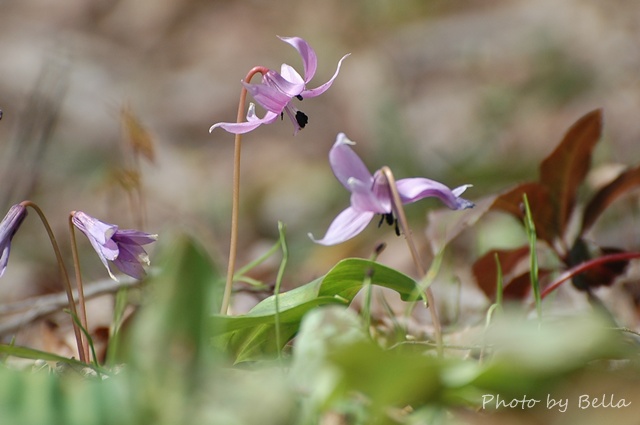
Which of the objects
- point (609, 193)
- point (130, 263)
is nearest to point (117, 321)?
point (130, 263)

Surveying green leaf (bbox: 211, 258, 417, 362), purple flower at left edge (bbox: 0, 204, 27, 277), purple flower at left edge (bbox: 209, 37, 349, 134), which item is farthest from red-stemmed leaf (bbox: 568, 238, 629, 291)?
purple flower at left edge (bbox: 0, 204, 27, 277)

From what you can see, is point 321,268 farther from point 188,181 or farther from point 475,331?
point 188,181

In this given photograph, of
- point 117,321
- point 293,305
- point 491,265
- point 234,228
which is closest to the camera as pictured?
point 293,305

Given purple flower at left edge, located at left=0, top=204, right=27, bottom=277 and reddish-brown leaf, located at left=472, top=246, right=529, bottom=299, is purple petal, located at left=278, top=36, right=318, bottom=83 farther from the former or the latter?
reddish-brown leaf, located at left=472, top=246, right=529, bottom=299

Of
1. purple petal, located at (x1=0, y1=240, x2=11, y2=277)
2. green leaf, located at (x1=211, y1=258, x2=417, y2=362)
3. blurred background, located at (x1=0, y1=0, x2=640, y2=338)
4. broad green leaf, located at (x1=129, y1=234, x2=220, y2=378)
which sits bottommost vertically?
broad green leaf, located at (x1=129, y1=234, x2=220, y2=378)

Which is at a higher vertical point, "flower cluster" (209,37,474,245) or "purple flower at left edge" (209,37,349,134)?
"purple flower at left edge" (209,37,349,134)

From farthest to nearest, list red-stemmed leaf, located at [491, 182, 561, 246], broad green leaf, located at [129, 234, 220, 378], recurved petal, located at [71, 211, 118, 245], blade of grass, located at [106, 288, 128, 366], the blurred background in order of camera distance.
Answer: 1. the blurred background
2. red-stemmed leaf, located at [491, 182, 561, 246]
3. blade of grass, located at [106, 288, 128, 366]
4. recurved petal, located at [71, 211, 118, 245]
5. broad green leaf, located at [129, 234, 220, 378]

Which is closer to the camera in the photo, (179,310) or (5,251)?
(179,310)

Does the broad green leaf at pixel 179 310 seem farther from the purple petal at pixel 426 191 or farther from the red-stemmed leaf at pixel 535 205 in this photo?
the red-stemmed leaf at pixel 535 205

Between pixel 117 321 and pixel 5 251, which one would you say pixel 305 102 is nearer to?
pixel 117 321
